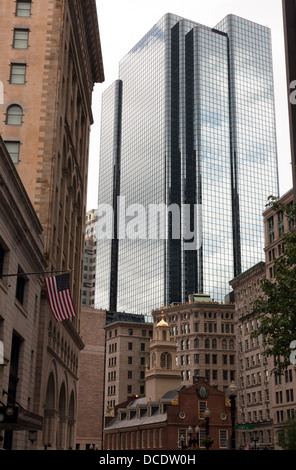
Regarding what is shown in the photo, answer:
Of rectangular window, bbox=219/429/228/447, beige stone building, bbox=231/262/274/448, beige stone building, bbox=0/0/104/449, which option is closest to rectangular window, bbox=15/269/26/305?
beige stone building, bbox=0/0/104/449

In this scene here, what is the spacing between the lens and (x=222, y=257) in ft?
643

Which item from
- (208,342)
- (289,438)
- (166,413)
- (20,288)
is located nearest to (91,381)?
(166,413)

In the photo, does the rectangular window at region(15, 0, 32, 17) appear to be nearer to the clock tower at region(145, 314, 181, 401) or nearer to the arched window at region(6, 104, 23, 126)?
the arched window at region(6, 104, 23, 126)

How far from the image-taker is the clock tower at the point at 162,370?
110438 mm

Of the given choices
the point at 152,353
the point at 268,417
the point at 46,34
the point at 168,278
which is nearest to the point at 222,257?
the point at 168,278

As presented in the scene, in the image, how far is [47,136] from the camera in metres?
48.1

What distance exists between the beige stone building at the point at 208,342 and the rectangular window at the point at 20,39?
108 m

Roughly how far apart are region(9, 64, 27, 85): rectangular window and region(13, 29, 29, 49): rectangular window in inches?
71.6

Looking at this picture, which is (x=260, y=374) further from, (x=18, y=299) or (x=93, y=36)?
(x=18, y=299)

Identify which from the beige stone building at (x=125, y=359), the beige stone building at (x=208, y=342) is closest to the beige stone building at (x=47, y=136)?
the beige stone building at (x=208, y=342)

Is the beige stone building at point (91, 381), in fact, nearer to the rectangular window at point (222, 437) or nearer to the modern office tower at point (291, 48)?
the rectangular window at point (222, 437)

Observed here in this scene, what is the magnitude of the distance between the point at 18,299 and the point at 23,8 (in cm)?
2748
